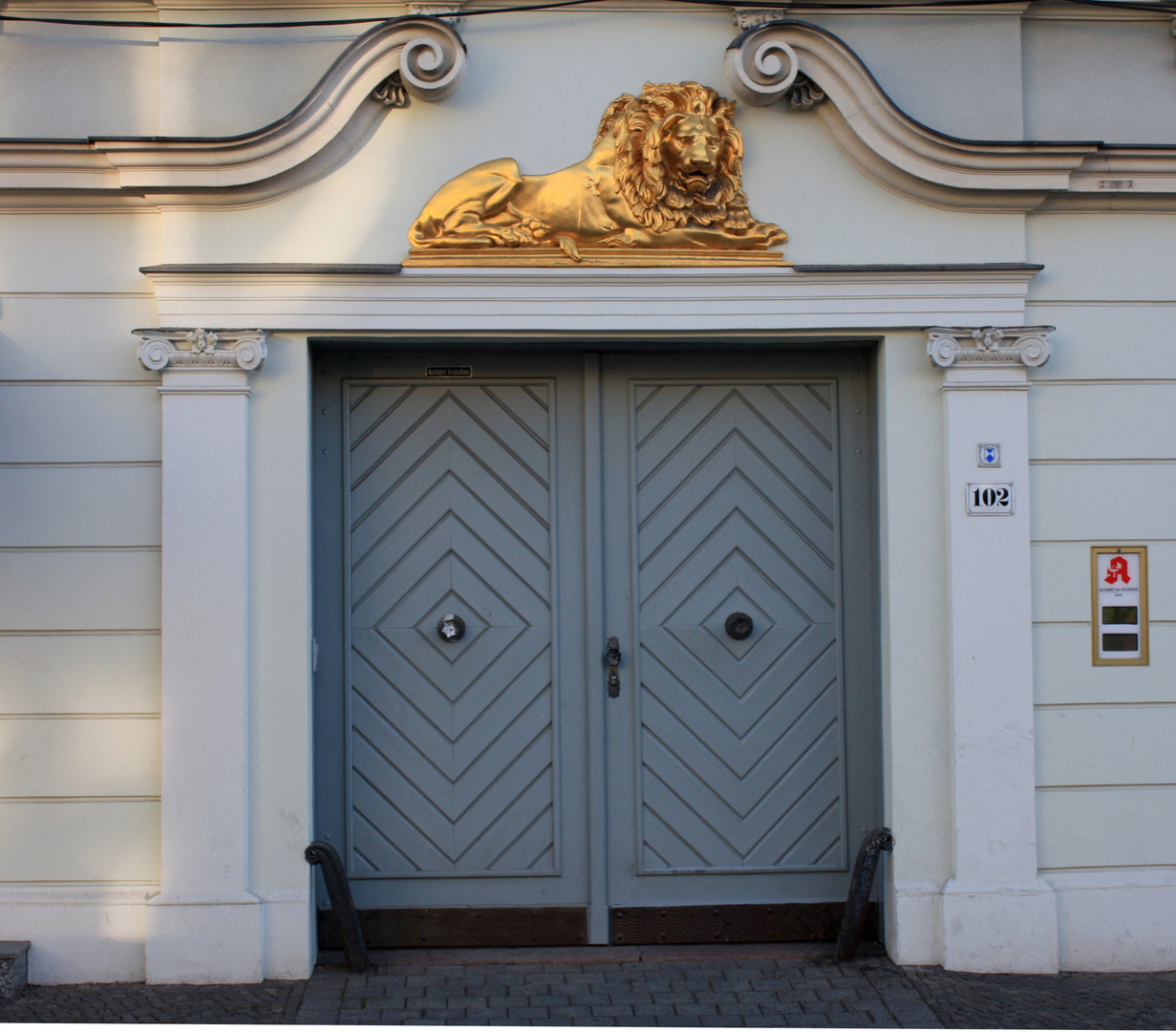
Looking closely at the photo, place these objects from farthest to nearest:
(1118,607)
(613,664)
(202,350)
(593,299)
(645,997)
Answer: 1. (613,664)
2. (1118,607)
3. (593,299)
4. (202,350)
5. (645,997)

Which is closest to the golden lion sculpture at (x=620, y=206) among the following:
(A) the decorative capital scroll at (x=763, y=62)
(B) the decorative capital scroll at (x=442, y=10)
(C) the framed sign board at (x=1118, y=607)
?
(A) the decorative capital scroll at (x=763, y=62)

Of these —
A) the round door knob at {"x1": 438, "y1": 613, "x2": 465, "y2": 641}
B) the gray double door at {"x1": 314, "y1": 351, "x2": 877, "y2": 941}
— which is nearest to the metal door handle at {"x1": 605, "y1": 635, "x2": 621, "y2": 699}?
the gray double door at {"x1": 314, "y1": 351, "x2": 877, "y2": 941}

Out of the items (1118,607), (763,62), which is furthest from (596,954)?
(763,62)

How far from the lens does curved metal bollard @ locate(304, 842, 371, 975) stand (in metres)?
4.25

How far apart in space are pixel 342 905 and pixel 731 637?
184 centimetres

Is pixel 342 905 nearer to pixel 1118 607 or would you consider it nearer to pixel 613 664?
pixel 613 664

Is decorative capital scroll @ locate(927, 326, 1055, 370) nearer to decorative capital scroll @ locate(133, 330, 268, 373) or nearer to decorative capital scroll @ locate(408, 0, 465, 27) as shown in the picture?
decorative capital scroll @ locate(408, 0, 465, 27)

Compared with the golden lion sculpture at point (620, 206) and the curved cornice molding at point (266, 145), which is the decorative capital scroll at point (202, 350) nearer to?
the curved cornice molding at point (266, 145)

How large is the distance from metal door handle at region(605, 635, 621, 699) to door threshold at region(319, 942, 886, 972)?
102 centimetres

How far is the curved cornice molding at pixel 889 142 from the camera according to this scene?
4207 mm

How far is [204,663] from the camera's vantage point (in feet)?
13.8

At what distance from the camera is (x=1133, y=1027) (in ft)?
12.5

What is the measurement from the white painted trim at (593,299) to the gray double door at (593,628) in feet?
1.07


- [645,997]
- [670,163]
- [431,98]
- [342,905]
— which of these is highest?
[431,98]
